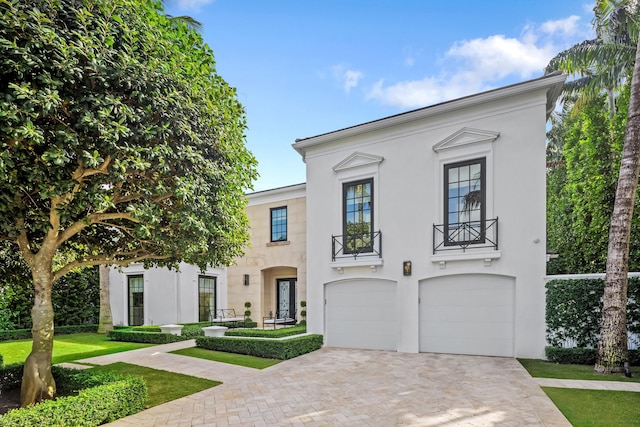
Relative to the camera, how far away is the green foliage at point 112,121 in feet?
13.3

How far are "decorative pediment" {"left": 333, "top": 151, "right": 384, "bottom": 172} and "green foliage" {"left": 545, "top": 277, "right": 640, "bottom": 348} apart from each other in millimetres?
5812

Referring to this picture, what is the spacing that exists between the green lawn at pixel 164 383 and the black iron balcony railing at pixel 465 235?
6.81 m

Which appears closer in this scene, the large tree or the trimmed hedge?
the large tree

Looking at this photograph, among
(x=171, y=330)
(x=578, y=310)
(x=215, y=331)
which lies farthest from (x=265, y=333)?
(x=578, y=310)

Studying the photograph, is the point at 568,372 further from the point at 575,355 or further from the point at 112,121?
the point at 112,121

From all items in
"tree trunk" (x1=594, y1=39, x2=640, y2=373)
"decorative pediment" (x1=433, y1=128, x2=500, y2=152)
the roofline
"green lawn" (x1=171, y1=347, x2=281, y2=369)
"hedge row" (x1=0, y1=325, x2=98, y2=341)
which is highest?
the roofline

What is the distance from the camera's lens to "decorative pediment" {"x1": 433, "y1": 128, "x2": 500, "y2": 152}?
10.1m

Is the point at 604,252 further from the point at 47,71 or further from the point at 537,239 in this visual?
the point at 47,71

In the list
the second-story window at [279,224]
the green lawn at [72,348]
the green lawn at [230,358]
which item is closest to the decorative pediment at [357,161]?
the second-story window at [279,224]

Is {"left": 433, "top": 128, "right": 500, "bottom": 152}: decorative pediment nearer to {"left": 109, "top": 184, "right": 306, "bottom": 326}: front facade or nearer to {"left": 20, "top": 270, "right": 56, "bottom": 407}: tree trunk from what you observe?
{"left": 109, "top": 184, "right": 306, "bottom": 326}: front facade

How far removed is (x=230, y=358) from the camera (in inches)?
395

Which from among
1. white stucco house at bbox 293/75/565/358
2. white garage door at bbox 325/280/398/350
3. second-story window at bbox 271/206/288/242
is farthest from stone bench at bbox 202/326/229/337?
second-story window at bbox 271/206/288/242

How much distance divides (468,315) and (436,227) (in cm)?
254

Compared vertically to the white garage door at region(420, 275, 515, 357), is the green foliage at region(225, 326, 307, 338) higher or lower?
lower
